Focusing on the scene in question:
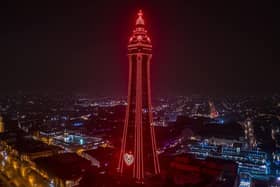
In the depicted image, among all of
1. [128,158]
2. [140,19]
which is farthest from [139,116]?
[140,19]

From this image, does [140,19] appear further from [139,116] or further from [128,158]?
[128,158]

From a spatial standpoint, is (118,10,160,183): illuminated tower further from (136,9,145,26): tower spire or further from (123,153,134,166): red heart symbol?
(136,9,145,26): tower spire

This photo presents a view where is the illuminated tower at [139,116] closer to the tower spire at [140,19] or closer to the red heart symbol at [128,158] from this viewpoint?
the red heart symbol at [128,158]

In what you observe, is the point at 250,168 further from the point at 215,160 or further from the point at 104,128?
the point at 104,128

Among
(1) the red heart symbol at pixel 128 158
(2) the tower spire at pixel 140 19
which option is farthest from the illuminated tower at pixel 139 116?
(2) the tower spire at pixel 140 19

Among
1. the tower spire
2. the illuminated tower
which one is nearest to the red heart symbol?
the illuminated tower

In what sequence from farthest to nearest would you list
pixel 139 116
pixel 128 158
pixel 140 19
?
pixel 140 19
pixel 128 158
pixel 139 116

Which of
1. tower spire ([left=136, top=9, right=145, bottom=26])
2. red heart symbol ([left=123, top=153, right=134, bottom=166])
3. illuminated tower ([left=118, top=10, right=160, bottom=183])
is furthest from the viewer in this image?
tower spire ([left=136, top=9, right=145, bottom=26])
